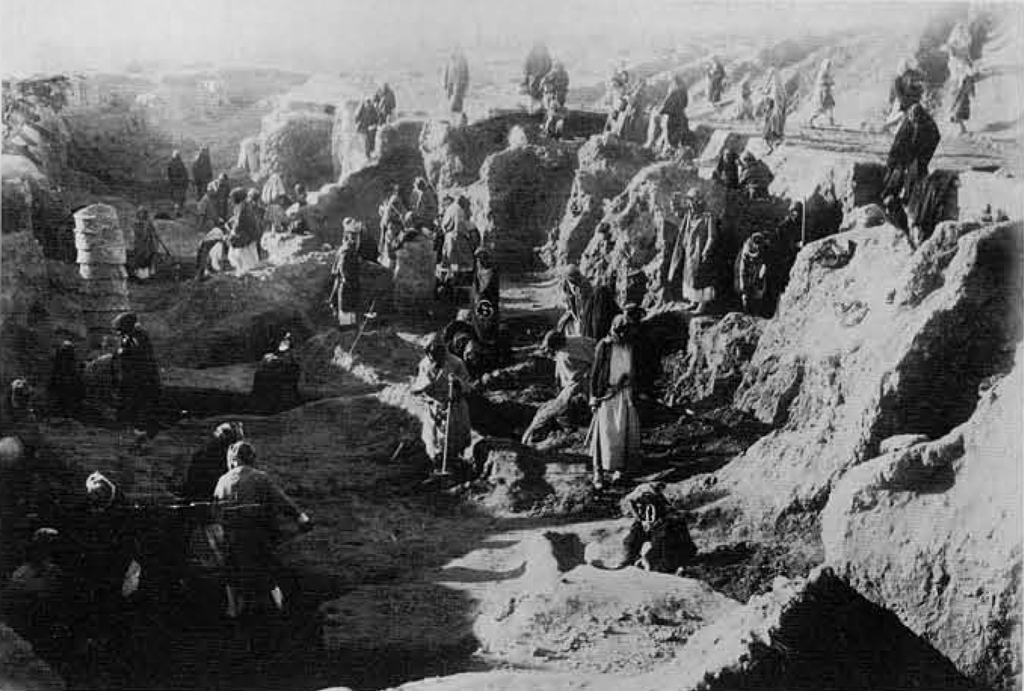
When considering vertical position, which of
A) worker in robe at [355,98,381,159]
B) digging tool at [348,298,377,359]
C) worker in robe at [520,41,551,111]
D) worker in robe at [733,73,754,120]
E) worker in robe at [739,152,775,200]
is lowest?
digging tool at [348,298,377,359]

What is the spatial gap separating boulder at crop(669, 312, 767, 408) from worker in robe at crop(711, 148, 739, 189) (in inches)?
82.3

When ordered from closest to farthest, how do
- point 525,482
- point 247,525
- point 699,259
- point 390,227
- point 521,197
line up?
point 247,525 < point 525,482 < point 699,259 < point 390,227 < point 521,197

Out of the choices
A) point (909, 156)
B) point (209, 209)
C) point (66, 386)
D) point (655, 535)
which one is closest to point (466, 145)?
point (209, 209)

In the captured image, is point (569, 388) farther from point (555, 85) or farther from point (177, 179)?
point (177, 179)

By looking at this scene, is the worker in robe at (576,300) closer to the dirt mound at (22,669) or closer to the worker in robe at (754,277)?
the worker in robe at (754,277)

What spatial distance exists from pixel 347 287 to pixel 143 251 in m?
3.12

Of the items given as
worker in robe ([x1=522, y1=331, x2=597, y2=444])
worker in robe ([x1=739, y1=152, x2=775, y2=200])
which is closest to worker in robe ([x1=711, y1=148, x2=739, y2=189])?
worker in robe ([x1=739, y1=152, x2=775, y2=200])

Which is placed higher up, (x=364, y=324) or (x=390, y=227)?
A: (x=390, y=227)

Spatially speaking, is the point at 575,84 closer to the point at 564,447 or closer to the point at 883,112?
the point at 883,112

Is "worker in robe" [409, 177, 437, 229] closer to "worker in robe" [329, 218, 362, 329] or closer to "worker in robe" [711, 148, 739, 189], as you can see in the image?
"worker in robe" [329, 218, 362, 329]

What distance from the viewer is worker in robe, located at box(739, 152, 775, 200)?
1038cm

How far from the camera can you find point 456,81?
1295cm

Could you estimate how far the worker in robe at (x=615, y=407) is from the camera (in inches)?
→ 273

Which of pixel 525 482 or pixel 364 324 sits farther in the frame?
pixel 364 324
